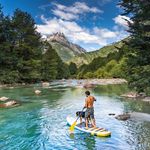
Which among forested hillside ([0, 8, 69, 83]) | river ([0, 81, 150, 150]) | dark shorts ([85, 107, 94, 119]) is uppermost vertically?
forested hillside ([0, 8, 69, 83])

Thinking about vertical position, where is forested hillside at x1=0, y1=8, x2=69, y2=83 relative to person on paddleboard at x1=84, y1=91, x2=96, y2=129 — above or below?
above

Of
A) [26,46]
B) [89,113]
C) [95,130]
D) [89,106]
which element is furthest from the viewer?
[26,46]

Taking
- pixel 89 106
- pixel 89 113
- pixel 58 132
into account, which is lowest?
pixel 58 132

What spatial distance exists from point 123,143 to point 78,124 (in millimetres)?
5357

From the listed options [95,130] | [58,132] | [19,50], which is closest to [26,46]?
[19,50]

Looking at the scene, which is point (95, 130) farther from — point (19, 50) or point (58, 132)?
point (19, 50)

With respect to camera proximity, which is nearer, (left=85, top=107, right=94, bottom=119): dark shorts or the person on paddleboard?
the person on paddleboard

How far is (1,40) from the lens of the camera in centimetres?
9394

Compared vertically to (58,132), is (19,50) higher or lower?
higher

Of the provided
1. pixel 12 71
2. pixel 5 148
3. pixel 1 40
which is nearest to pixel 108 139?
pixel 5 148

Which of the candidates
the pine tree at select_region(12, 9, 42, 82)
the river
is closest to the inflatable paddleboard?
the river

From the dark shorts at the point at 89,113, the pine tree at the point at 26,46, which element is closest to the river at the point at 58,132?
the dark shorts at the point at 89,113

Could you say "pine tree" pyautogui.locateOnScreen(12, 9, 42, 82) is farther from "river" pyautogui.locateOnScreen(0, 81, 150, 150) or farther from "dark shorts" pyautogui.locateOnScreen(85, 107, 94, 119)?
"dark shorts" pyautogui.locateOnScreen(85, 107, 94, 119)

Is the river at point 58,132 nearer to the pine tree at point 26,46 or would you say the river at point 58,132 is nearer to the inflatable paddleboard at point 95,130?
the inflatable paddleboard at point 95,130
